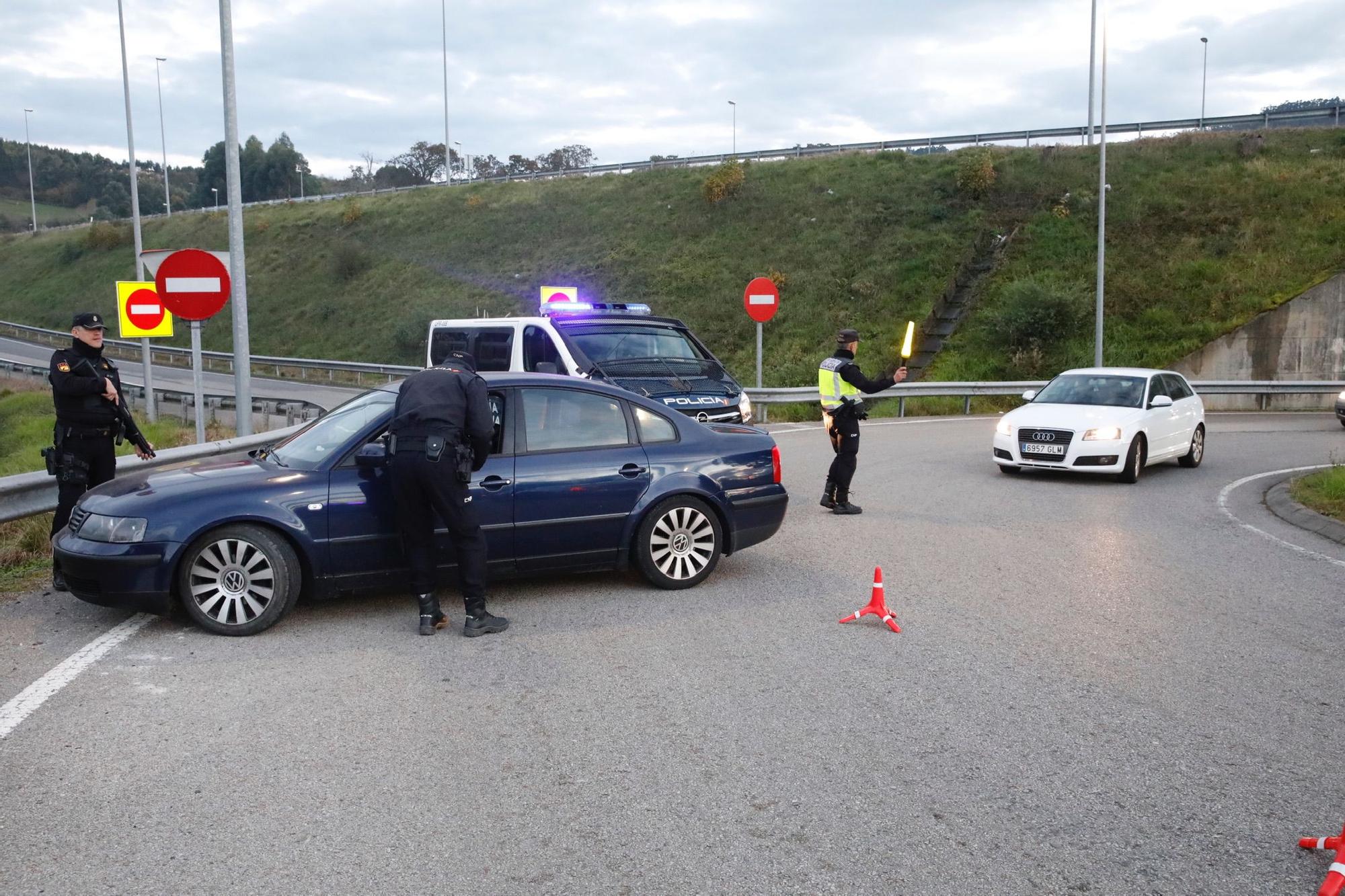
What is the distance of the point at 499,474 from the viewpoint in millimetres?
7152

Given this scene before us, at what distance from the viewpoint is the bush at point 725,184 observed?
49.2 metres

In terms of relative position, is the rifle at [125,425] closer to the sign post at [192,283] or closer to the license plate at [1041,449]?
the sign post at [192,283]

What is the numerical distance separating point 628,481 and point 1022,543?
3970 millimetres

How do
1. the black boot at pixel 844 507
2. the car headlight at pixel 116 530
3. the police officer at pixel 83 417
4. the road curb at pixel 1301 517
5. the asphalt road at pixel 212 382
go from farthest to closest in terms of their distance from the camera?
the asphalt road at pixel 212 382 → the black boot at pixel 844 507 → the road curb at pixel 1301 517 → the police officer at pixel 83 417 → the car headlight at pixel 116 530

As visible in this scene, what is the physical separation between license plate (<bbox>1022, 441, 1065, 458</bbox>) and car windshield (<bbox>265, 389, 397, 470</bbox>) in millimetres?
8907

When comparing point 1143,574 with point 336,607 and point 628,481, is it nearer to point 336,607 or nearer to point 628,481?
point 628,481

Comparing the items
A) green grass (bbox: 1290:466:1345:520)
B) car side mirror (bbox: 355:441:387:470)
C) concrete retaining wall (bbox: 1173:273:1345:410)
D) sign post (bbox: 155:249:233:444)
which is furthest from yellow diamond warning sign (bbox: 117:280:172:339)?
concrete retaining wall (bbox: 1173:273:1345:410)

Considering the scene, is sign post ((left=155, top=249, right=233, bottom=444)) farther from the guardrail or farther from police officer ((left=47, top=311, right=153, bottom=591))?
police officer ((left=47, top=311, right=153, bottom=591))

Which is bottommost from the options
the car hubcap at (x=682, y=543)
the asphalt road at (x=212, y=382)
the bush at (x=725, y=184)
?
the car hubcap at (x=682, y=543)

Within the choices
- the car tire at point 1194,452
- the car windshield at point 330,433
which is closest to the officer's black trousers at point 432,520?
the car windshield at point 330,433

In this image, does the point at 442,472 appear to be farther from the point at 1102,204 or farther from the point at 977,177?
the point at 977,177

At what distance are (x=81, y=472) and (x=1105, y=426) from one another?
36.2 feet

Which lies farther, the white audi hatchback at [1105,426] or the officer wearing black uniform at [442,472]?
the white audi hatchback at [1105,426]

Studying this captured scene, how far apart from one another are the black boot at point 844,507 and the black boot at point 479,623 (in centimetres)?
527
